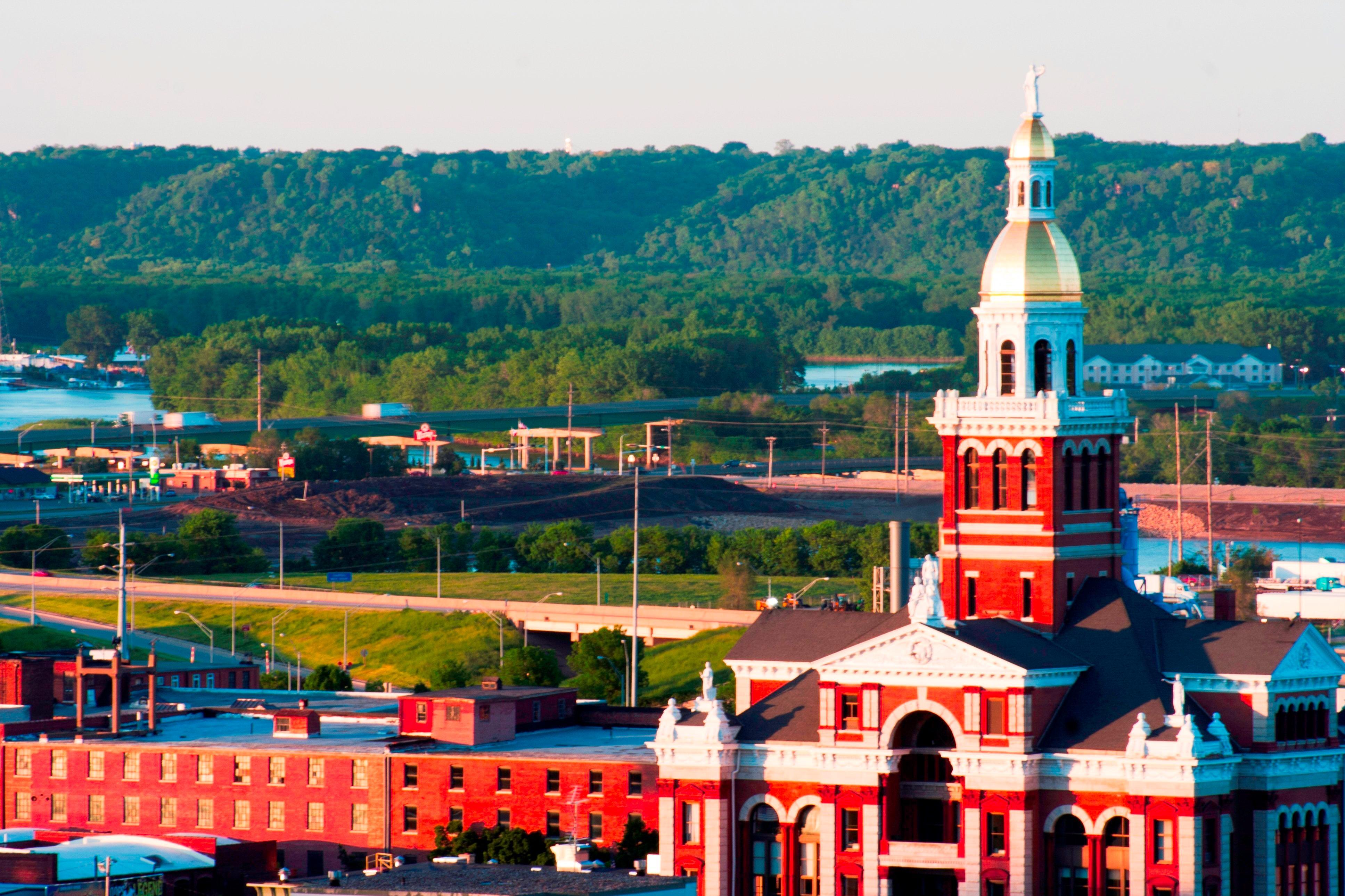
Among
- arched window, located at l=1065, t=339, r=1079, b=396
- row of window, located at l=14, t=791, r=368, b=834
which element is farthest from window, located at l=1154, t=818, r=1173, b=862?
row of window, located at l=14, t=791, r=368, b=834

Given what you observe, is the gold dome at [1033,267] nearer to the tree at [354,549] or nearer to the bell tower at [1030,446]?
the bell tower at [1030,446]

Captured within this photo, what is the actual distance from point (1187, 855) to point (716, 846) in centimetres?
1239

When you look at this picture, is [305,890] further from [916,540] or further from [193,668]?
[916,540]

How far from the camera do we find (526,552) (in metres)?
174

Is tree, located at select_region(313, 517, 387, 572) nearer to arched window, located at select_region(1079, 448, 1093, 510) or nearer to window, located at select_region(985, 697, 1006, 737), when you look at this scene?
arched window, located at select_region(1079, 448, 1093, 510)

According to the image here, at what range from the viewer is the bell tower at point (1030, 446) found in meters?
71.8

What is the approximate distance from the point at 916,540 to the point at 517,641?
122 ft

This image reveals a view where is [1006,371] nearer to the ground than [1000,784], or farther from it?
farther from it

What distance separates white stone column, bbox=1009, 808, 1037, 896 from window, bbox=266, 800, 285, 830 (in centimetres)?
2638

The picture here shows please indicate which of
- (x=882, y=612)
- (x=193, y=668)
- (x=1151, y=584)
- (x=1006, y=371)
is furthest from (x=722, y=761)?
(x=1151, y=584)

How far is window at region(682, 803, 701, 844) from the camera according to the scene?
71562mm

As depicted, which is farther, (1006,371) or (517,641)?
(517,641)

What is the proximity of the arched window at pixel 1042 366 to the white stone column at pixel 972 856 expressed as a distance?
12.0 meters

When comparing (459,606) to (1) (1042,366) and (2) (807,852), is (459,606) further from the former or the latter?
(1) (1042,366)
